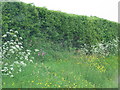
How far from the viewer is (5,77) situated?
18.6 ft

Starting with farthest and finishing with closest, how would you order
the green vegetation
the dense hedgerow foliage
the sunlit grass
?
the dense hedgerow foliage, the green vegetation, the sunlit grass

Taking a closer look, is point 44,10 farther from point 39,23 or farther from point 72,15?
point 72,15

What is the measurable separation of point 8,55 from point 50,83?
2631 mm

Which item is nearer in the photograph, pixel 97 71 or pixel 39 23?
pixel 97 71

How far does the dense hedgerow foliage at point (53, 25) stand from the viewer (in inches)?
311

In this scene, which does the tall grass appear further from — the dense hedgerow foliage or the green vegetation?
the dense hedgerow foliage

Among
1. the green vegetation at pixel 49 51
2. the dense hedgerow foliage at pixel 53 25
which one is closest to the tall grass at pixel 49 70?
the green vegetation at pixel 49 51

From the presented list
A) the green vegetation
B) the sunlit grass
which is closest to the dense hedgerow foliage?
the green vegetation

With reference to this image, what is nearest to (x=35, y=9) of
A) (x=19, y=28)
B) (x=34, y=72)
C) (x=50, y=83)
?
(x=19, y=28)

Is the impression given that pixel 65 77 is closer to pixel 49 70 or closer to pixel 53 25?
pixel 49 70

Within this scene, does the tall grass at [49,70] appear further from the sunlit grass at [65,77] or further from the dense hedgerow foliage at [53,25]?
the dense hedgerow foliage at [53,25]

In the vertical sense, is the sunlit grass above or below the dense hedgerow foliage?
below

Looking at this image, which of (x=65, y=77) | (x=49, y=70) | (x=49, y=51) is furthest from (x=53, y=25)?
(x=65, y=77)

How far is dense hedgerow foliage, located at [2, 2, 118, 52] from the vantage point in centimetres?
789
